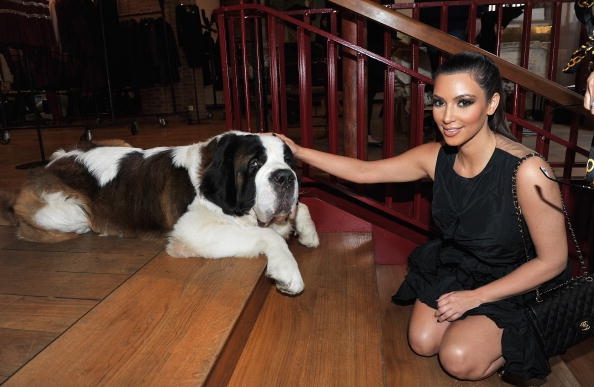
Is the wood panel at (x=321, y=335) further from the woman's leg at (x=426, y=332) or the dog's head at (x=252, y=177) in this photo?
the dog's head at (x=252, y=177)

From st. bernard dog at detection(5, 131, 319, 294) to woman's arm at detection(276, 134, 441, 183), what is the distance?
206 mm

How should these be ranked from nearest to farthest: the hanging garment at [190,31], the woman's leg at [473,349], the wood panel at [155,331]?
the wood panel at [155,331] < the woman's leg at [473,349] < the hanging garment at [190,31]

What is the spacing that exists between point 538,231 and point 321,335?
0.99 m

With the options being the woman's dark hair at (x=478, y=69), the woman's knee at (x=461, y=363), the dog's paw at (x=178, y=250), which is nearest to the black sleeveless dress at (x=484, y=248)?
the woman's knee at (x=461, y=363)

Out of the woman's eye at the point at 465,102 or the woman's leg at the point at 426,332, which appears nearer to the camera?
the woman's eye at the point at 465,102

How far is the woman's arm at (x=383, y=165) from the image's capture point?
7.09 ft

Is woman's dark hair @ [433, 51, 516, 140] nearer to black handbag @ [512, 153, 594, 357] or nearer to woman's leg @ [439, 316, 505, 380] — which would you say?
black handbag @ [512, 153, 594, 357]

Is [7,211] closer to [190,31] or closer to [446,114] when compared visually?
[446,114]

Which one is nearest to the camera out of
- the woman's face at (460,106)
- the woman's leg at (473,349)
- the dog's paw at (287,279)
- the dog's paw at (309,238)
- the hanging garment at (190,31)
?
the woman's face at (460,106)

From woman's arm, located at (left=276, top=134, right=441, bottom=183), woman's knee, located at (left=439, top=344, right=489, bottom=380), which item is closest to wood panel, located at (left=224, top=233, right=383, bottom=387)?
woman's knee, located at (left=439, top=344, right=489, bottom=380)

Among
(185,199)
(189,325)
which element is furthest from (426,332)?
(185,199)

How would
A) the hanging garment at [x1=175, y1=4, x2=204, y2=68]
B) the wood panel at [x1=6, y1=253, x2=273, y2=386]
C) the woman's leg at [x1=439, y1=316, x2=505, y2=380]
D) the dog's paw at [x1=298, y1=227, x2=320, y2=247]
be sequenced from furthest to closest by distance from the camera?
the hanging garment at [x1=175, y1=4, x2=204, y2=68]
the dog's paw at [x1=298, y1=227, x2=320, y2=247]
the woman's leg at [x1=439, y1=316, x2=505, y2=380]
the wood panel at [x1=6, y1=253, x2=273, y2=386]

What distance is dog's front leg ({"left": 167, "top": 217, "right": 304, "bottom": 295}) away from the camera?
2.12 meters

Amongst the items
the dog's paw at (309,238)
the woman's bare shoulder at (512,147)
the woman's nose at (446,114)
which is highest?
the woman's nose at (446,114)
